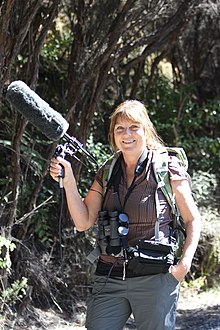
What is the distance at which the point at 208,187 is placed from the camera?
911 centimetres

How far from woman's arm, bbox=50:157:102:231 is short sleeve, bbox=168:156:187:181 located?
0.44 m

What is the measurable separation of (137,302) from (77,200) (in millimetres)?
648

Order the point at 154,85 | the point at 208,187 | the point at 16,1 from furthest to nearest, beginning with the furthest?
the point at 154,85, the point at 208,187, the point at 16,1

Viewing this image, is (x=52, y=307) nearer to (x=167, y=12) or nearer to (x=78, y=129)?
(x=78, y=129)

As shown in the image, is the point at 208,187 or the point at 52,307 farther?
the point at 208,187

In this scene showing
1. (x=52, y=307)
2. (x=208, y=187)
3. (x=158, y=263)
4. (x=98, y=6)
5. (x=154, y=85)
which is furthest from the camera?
(x=154, y=85)

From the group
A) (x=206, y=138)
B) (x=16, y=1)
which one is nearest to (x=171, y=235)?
(x=16, y=1)

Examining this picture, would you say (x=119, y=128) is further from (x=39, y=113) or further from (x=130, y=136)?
(x=39, y=113)

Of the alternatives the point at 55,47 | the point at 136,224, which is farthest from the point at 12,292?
the point at 55,47

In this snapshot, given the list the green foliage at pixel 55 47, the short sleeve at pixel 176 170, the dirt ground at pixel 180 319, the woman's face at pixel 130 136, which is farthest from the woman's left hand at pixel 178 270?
the green foliage at pixel 55 47

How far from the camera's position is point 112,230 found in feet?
11.7

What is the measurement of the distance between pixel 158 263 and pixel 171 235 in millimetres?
191

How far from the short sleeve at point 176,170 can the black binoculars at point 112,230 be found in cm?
34

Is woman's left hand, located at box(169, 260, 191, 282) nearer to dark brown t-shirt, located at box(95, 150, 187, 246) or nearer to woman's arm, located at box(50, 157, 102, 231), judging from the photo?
dark brown t-shirt, located at box(95, 150, 187, 246)
